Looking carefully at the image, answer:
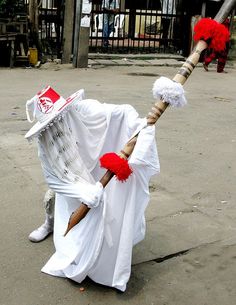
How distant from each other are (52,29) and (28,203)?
9.79 metres

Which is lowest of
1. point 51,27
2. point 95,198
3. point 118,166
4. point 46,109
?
point 95,198

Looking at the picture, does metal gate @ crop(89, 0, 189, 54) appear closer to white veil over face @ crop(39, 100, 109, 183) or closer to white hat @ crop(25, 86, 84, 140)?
white veil over face @ crop(39, 100, 109, 183)

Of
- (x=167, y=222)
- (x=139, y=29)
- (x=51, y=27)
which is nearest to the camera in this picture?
(x=167, y=222)

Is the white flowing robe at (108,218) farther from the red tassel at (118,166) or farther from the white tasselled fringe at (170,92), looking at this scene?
the white tasselled fringe at (170,92)

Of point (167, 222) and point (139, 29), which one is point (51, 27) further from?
point (167, 222)

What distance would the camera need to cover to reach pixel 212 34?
119 inches

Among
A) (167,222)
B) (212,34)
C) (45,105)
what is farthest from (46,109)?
(167,222)

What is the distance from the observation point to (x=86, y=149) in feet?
10.7

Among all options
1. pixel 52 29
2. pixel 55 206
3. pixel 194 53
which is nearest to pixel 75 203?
pixel 55 206

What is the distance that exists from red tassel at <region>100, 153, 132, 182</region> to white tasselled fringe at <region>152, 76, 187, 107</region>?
44 cm

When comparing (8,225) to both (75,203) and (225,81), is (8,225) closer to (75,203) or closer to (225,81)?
(75,203)

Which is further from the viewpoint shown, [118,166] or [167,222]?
[167,222]

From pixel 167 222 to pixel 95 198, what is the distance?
52.5 inches

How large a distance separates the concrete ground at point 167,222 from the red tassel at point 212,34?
146cm
